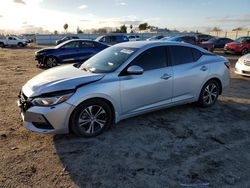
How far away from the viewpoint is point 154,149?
409 centimetres

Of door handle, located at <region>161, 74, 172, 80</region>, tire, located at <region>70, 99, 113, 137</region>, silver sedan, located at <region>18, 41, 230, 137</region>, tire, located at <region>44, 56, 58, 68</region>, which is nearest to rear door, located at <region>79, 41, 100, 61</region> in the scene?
tire, located at <region>44, 56, 58, 68</region>

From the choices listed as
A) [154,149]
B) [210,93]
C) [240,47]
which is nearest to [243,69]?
[210,93]

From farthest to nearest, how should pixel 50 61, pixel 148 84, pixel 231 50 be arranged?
pixel 231 50 → pixel 50 61 → pixel 148 84

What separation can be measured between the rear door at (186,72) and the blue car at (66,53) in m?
8.57

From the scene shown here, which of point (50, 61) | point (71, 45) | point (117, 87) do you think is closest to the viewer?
point (117, 87)

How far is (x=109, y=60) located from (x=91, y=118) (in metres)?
1.33

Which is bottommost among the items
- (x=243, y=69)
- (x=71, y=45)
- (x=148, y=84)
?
(x=243, y=69)

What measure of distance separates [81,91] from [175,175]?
192 centimetres

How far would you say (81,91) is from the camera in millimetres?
4160

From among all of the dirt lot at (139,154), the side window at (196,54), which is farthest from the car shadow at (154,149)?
the side window at (196,54)

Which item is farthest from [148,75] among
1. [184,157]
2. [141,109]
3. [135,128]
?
[184,157]

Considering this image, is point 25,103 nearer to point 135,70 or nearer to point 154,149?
point 135,70

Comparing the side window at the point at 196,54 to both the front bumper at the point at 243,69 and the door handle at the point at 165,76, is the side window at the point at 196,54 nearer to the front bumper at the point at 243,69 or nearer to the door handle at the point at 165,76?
the door handle at the point at 165,76

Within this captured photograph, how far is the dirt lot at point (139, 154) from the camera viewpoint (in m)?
3.30
